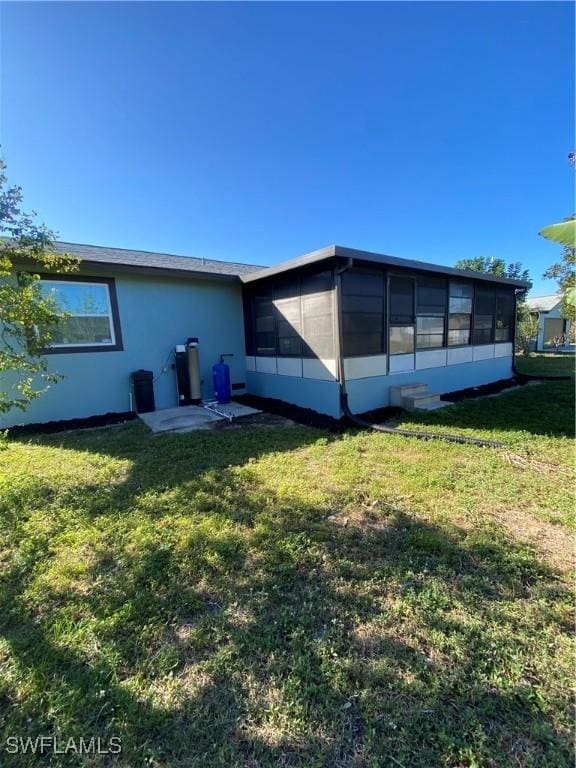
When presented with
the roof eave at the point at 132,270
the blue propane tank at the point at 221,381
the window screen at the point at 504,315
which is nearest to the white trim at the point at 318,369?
the blue propane tank at the point at 221,381

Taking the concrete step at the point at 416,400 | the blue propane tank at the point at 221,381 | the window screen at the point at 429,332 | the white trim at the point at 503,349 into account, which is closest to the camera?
the concrete step at the point at 416,400

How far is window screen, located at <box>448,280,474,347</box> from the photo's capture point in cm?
752

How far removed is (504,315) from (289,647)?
10.2 metres

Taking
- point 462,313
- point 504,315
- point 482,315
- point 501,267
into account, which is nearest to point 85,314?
point 462,313

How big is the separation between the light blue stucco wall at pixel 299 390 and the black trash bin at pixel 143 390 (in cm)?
239

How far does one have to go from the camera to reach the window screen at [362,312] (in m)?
5.57

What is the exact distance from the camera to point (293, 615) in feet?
5.87

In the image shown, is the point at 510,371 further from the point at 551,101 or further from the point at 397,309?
the point at 551,101

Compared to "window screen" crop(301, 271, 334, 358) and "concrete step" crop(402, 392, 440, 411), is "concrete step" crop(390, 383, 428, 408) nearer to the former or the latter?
"concrete step" crop(402, 392, 440, 411)

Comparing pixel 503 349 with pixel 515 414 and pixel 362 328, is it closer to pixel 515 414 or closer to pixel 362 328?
pixel 515 414

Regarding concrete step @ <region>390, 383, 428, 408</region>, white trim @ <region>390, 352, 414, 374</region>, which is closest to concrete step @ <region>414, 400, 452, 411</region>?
concrete step @ <region>390, 383, 428, 408</region>

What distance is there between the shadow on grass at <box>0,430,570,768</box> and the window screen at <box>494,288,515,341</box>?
828 centimetres

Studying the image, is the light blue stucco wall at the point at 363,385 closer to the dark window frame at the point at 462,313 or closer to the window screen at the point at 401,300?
the dark window frame at the point at 462,313

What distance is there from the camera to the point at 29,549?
2.41 m
